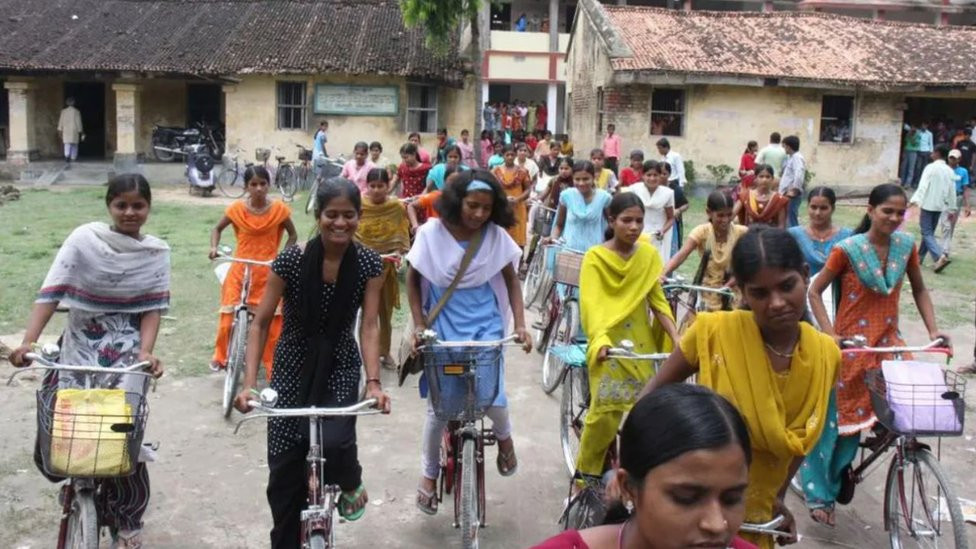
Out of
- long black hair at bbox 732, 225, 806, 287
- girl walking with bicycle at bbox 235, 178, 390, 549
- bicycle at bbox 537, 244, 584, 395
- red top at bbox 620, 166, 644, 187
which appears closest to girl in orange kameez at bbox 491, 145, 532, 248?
red top at bbox 620, 166, 644, 187

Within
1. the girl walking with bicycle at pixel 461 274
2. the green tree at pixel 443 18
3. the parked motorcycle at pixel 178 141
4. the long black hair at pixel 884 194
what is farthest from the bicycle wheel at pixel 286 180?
the long black hair at pixel 884 194

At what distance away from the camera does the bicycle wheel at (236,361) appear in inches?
241

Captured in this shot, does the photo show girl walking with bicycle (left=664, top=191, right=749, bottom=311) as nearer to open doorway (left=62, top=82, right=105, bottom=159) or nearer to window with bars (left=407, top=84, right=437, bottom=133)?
window with bars (left=407, top=84, right=437, bottom=133)

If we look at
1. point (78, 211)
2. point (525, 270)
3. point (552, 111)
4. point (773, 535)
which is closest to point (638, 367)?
point (773, 535)

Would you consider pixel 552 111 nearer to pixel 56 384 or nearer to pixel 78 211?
pixel 78 211

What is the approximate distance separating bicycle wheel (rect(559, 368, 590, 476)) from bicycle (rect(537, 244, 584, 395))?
0.80m

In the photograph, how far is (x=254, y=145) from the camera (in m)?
23.7

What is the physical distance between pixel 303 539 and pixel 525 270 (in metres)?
8.09

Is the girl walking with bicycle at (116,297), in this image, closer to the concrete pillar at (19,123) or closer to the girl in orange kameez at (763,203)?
the girl in orange kameez at (763,203)

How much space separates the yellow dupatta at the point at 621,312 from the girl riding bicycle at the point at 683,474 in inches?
86.4

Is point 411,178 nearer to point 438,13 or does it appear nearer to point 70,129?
point 438,13

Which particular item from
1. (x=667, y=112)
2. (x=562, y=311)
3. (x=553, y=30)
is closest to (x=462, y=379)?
(x=562, y=311)

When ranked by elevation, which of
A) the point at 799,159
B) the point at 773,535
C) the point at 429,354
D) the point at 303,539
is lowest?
the point at 303,539

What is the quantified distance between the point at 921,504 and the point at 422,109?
20.9 meters
